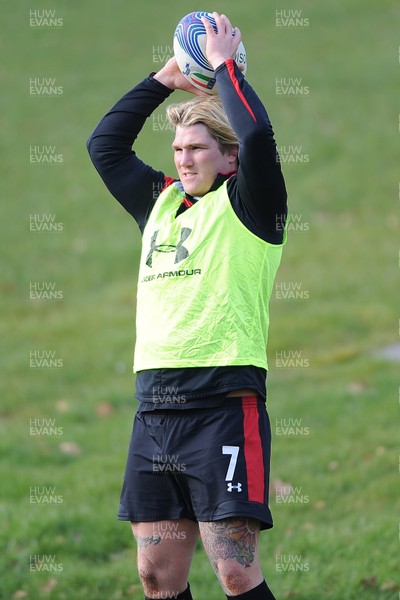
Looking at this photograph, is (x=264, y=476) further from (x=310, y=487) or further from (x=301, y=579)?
(x=310, y=487)

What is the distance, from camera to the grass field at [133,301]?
5.60 metres

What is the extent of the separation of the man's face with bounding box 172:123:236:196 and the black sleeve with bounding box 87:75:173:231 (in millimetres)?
339

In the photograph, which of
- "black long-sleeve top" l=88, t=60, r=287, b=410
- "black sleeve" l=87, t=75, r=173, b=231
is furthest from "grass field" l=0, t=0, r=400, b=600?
"black sleeve" l=87, t=75, r=173, b=231

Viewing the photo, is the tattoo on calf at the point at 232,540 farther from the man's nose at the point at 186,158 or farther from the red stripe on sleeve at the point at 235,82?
the red stripe on sleeve at the point at 235,82

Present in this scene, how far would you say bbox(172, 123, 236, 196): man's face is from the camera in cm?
373

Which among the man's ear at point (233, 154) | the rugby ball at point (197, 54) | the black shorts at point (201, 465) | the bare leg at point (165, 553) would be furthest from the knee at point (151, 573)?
the rugby ball at point (197, 54)

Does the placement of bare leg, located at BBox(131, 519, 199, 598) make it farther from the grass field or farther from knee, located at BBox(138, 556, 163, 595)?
the grass field

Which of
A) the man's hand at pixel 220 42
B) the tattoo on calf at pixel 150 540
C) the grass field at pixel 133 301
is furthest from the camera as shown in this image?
the grass field at pixel 133 301

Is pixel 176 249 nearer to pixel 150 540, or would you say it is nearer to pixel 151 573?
pixel 150 540

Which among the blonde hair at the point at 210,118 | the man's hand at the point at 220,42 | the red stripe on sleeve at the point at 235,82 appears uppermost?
the man's hand at the point at 220,42

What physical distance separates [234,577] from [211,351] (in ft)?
2.78

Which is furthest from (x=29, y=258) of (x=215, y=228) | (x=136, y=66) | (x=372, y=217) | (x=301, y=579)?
(x=215, y=228)

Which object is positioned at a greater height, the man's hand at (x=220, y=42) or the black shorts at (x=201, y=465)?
the man's hand at (x=220, y=42)

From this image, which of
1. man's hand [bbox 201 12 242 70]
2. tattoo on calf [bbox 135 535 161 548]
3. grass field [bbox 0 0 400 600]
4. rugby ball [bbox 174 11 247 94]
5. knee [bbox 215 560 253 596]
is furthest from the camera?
grass field [bbox 0 0 400 600]
